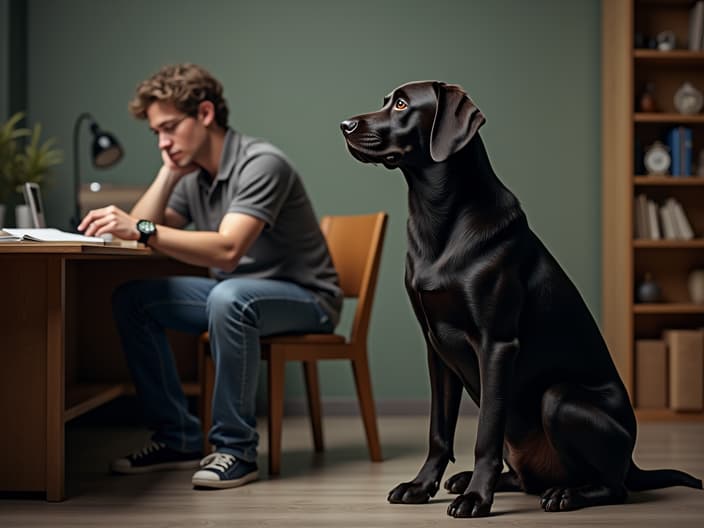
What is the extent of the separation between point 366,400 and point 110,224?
0.98 m

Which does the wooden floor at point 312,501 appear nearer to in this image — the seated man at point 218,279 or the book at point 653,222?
the seated man at point 218,279

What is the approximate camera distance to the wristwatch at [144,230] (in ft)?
8.03

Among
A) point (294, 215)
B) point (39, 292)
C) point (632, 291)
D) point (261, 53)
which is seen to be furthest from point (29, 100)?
point (632, 291)

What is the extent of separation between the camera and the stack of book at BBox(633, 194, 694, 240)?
13.3 feet

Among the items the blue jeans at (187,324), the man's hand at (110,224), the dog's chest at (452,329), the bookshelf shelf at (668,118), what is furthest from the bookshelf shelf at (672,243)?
the man's hand at (110,224)

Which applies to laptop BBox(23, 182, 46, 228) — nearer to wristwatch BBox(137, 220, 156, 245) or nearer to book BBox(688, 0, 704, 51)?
wristwatch BBox(137, 220, 156, 245)

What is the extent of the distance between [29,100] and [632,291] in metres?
2.61

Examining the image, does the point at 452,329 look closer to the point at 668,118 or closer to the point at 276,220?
the point at 276,220

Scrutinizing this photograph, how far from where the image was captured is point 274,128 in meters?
4.20

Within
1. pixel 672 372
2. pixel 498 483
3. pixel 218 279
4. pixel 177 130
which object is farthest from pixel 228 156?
pixel 672 372

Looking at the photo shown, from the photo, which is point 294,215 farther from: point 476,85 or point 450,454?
point 476,85

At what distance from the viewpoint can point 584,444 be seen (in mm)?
2090

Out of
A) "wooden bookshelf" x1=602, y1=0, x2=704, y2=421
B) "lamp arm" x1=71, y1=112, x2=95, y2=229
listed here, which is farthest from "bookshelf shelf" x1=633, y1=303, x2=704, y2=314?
"lamp arm" x1=71, y1=112, x2=95, y2=229

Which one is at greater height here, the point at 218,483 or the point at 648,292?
the point at 648,292
